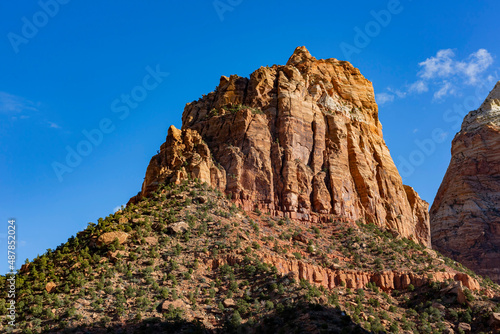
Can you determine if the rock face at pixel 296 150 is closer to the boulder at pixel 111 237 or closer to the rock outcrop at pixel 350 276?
the rock outcrop at pixel 350 276

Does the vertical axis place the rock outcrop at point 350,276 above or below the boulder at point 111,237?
below

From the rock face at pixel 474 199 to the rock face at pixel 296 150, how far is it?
23142 millimetres

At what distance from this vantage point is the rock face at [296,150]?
8569cm

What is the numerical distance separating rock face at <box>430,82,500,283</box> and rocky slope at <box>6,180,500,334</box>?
4067 centimetres

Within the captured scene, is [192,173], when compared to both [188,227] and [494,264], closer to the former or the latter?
[188,227]

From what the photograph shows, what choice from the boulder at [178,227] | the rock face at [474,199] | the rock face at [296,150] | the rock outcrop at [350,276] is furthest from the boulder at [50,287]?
the rock face at [474,199]

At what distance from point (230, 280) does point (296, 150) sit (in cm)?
3121

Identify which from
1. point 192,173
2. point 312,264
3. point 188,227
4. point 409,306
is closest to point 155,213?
point 188,227

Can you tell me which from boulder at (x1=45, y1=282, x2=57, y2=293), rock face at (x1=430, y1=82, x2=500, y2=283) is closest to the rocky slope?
boulder at (x1=45, y1=282, x2=57, y2=293)

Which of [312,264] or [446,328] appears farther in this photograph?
[312,264]

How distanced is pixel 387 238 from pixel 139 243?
36721 millimetres

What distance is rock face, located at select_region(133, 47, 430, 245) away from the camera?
85.7 m

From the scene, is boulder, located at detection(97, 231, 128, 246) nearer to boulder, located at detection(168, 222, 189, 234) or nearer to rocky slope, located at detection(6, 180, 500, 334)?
rocky slope, located at detection(6, 180, 500, 334)

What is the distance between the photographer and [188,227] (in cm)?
7231
